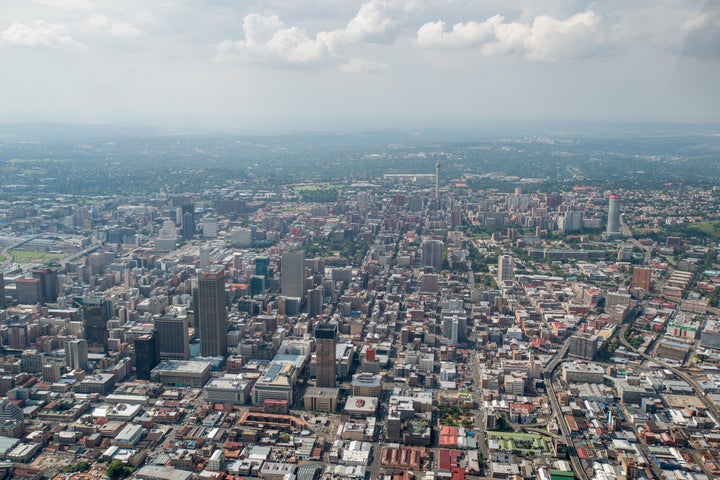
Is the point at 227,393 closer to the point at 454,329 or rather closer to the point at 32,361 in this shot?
the point at 32,361

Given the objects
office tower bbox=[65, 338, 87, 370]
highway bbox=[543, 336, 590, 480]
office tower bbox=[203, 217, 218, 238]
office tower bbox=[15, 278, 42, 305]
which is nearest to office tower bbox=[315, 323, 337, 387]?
highway bbox=[543, 336, 590, 480]

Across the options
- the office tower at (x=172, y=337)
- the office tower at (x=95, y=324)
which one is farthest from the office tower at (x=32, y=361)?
the office tower at (x=172, y=337)

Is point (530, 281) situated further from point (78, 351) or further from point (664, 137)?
point (664, 137)

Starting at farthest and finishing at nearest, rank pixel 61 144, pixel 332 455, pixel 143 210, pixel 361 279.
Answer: pixel 61 144 → pixel 143 210 → pixel 361 279 → pixel 332 455

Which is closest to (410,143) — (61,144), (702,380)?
(61,144)

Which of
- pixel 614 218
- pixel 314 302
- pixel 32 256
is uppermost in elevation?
pixel 614 218

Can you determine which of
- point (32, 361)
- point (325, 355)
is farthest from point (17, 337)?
point (325, 355)
